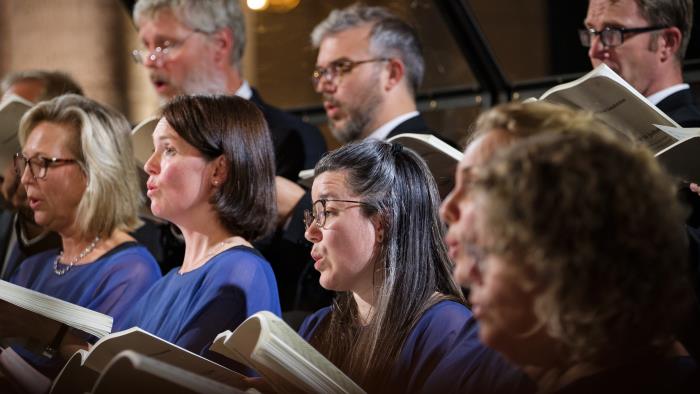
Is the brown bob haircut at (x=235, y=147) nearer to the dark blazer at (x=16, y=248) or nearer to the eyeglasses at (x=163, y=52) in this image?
the dark blazer at (x=16, y=248)

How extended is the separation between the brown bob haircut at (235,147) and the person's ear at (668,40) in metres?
1.22

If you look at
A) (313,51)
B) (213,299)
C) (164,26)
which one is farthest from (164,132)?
(313,51)

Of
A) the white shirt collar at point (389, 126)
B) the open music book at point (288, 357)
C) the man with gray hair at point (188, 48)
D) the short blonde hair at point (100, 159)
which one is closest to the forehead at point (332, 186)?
the open music book at point (288, 357)

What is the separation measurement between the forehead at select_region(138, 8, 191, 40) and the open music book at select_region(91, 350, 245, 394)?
106 inches

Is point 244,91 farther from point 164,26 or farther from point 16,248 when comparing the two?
point 16,248

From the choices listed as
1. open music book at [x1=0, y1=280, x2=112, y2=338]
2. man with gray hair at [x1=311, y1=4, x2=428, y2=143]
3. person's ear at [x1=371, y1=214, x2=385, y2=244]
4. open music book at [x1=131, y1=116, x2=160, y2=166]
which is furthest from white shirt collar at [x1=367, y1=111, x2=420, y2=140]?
open music book at [x1=0, y1=280, x2=112, y2=338]

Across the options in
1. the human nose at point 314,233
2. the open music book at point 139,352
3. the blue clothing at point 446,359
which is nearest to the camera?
the blue clothing at point 446,359

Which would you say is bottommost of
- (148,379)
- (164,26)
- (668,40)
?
(148,379)

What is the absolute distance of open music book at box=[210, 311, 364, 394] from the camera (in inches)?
67.2

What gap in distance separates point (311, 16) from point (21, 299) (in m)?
2.98

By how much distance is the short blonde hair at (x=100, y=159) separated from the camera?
321 centimetres

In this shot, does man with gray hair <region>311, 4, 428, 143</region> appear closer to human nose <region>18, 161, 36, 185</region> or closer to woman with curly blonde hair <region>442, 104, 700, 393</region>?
human nose <region>18, 161, 36, 185</region>

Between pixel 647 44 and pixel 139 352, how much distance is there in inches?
70.7

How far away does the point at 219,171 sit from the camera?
272cm
